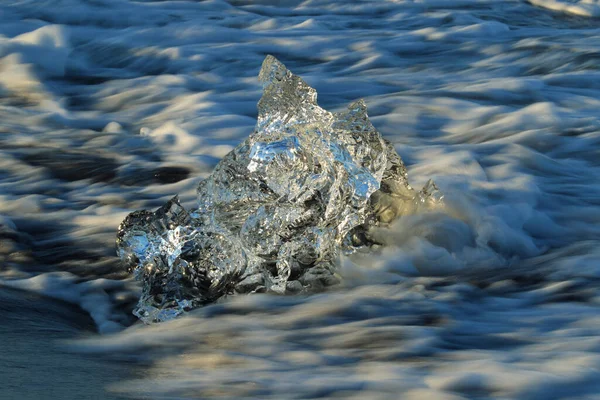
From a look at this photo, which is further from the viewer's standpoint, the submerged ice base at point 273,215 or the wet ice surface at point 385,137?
the submerged ice base at point 273,215

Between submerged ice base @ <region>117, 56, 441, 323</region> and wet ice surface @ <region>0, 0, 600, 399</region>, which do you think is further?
submerged ice base @ <region>117, 56, 441, 323</region>

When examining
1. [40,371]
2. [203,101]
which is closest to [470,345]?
[40,371]

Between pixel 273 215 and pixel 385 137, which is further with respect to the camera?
pixel 385 137

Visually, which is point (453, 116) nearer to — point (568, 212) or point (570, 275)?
point (568, 212)
